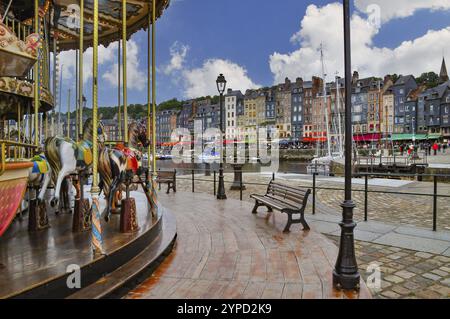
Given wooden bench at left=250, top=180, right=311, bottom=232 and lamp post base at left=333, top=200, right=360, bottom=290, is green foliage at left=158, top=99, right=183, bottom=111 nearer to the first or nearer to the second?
wooden bench at left=250, top=180, right=311, bottom=232

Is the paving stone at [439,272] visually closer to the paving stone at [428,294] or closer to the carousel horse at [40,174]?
the paving stone at [428,294]

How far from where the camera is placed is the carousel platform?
302cm

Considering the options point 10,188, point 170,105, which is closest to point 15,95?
point 10,188

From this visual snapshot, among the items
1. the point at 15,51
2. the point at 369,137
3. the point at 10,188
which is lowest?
the point at 10,188

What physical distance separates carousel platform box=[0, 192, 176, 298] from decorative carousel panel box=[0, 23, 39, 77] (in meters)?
2.18

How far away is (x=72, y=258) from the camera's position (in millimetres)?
3607

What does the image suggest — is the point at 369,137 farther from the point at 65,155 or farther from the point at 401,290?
the point at 65,155

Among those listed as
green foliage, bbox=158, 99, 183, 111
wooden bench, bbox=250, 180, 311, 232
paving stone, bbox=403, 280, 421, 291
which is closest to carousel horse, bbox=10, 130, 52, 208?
wooden bench, bbox=250, 180, 311, 232

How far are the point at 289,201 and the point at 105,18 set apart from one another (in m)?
7.11

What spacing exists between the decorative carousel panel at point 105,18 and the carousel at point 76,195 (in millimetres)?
30

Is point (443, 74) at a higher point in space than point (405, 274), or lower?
higher

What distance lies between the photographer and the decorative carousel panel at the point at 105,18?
774 centimetres

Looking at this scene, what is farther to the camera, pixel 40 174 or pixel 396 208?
pixel 396 208

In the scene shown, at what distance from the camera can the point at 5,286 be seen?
9.44ft
